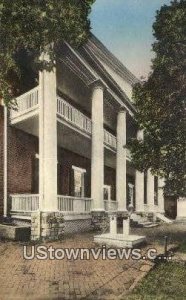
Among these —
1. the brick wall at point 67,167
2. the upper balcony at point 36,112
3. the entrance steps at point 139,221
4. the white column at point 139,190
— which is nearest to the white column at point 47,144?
the upper balcony at point 36,112

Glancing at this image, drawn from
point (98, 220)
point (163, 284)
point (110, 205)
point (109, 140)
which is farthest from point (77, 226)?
point (163, 284)

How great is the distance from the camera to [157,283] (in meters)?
8.70

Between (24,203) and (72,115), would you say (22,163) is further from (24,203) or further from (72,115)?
(72,115)

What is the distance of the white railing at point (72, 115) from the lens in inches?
607

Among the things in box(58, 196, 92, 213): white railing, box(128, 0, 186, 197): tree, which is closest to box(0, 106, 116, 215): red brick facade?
box(58, 196, 92, 213): white railing

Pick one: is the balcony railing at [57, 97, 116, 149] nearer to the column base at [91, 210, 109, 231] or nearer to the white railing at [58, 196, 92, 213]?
the white railing at [58, 196, 92, 213]

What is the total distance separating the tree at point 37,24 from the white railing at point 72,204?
8019 millimetres

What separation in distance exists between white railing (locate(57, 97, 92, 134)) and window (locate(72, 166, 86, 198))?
11.9 ft

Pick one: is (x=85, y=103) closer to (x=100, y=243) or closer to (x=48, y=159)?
(x=48, y=159)

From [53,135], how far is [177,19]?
5.45 metres

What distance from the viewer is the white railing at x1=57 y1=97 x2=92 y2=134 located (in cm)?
1541

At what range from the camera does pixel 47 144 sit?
13.9m

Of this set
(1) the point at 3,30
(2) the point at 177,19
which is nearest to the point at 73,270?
(1) the point at 3,30

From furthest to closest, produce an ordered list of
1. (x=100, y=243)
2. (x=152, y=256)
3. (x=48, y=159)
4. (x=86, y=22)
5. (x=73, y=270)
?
(x=48, y=159)
(x=100, y=243)
(x=152, y=256)
(x=73, y=270)
(x=86, y=22)
